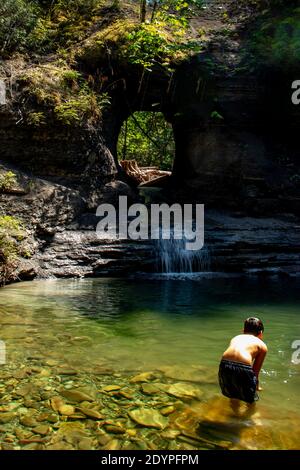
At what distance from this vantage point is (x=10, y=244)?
10734 mm

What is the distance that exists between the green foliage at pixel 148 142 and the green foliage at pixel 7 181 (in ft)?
46.5

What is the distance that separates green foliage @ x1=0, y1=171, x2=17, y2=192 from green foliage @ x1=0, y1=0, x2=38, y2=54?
4873 millimetres

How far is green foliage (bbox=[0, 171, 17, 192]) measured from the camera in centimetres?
1225

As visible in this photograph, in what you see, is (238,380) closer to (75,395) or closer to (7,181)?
(75,395)

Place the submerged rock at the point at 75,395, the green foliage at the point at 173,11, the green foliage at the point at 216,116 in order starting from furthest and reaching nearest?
the green foliage at the point at 216,116 → the green foliage at the point at 173,11 → the submerged rock at the point at 75,395

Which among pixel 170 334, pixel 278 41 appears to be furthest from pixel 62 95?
pixel 170 334

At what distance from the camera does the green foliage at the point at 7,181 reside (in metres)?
12.2

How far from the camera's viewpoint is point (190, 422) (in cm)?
408

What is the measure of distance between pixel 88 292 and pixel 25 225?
344 cm

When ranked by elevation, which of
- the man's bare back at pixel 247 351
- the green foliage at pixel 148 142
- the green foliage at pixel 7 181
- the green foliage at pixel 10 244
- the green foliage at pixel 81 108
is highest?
the green foliage at pixel 148 142

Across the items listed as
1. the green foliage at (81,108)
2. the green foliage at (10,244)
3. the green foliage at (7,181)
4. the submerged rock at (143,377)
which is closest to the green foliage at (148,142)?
the green foliage at (81,108)

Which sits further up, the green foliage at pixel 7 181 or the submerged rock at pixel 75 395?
the green foliage at pixel 7 181

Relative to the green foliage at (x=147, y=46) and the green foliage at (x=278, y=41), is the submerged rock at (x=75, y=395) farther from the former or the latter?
the green foliage at (x=278, y=41)

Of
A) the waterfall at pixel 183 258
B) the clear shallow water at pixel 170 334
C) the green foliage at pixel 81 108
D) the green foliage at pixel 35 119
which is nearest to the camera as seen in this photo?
the clear shallow water at pixel 170 334
